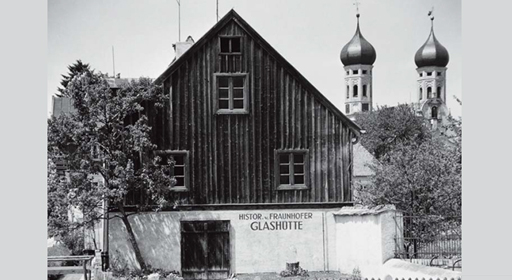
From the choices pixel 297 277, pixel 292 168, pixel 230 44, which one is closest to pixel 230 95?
pixel 230 44

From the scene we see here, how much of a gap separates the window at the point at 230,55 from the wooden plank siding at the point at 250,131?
12cm

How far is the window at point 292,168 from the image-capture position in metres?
22.9

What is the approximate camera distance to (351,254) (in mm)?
21781

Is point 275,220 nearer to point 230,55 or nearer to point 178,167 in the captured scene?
point 178,167

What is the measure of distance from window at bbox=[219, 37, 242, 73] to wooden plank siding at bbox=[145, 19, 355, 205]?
117mm

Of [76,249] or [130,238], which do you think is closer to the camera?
[130,238]

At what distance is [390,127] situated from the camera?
68000 millimetres

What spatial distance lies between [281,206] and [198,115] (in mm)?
3340

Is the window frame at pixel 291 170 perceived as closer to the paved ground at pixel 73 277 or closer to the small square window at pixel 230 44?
the small square window at pixel 230 44

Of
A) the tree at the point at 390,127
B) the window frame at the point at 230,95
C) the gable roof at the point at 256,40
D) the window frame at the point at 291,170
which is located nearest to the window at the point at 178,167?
the window frame at the point at 230,95

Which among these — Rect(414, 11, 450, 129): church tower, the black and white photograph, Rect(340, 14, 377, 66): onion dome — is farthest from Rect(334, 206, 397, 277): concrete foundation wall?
Rect(340, 14, 377, 66): onion dome

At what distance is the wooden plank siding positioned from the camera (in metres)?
22.4

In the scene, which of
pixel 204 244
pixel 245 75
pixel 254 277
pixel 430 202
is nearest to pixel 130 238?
pixel 204 244

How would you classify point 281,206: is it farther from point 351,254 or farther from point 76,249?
point 76,249
